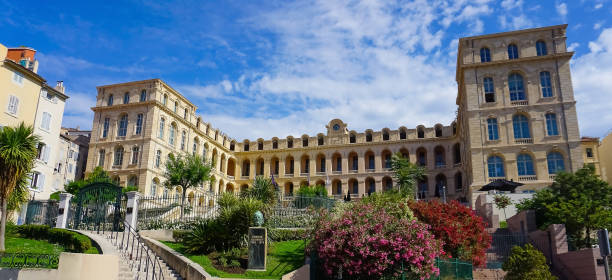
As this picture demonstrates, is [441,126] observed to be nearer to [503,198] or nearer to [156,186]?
[503,198]

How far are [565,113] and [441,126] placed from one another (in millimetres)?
17387

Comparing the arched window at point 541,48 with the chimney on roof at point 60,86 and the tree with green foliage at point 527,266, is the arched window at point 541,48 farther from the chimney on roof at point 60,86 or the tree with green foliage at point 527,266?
the chimney on roof at point 60,86

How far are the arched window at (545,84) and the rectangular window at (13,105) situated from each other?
43.5 meters

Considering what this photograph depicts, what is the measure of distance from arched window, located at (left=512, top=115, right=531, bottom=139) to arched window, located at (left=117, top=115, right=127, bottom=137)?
1524 inches

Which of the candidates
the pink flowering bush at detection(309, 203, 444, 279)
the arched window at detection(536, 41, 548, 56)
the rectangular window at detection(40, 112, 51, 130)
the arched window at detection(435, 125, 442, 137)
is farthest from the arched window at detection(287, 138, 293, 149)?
the pink flowering bush at detection(309, 203, 444, 279)

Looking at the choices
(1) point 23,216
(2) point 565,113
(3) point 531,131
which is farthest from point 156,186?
(2) point 565,113

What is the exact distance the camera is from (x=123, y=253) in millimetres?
17625

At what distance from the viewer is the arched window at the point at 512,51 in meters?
44.6

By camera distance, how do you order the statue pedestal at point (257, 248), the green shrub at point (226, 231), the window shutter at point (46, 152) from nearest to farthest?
the statue pedestal at point (257, 248)
the green shrub at point (226, 231)
the window shutter at point (46, 152)

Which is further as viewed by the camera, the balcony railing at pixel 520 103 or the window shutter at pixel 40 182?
the balcony railing at pixel 520 103

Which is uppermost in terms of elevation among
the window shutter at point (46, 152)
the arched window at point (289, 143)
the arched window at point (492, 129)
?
the arched window at point (289, 143)

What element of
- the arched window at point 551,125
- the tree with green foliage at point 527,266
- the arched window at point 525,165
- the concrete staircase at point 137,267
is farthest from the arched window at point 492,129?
the concrete staircase at point 137,267

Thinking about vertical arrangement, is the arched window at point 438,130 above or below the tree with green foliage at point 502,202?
above

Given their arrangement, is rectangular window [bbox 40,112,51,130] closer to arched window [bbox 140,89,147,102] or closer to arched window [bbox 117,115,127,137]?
arched window [bbox 117,115,127,137]
